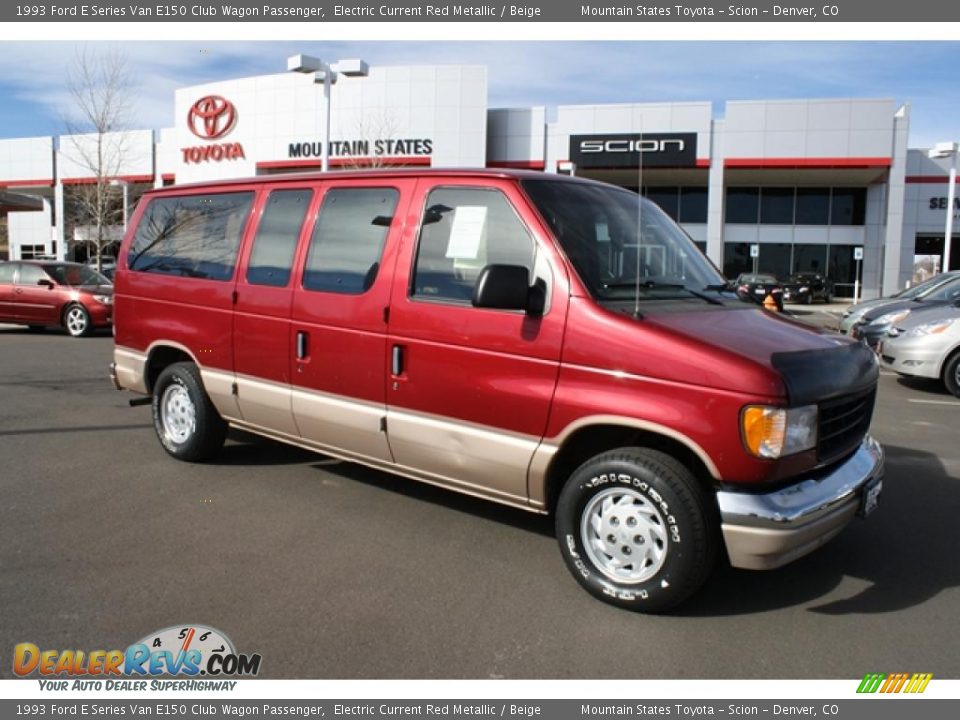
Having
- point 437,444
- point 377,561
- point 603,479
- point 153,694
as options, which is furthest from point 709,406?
point 153,694

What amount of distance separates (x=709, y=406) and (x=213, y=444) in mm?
4092

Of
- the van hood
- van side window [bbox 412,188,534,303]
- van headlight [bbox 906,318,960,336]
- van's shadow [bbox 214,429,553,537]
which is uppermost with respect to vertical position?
van side window [bbox 412,188,534,303]

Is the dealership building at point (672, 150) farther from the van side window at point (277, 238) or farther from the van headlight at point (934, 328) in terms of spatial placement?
the van side window at point (277, 238)

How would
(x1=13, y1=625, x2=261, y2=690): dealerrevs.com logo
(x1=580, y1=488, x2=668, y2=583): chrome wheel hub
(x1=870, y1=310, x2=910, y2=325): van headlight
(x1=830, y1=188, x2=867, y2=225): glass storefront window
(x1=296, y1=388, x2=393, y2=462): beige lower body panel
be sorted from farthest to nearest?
(x1=830, y1=188, x2=867, y2=225): glass storefront window, (x1=870, y1=310, x2=910, y2=325): van headlight, (x1=296, y1=388, x2=393, y2=462): beige lower body panel, (x1=580, y1=488, x2=668, y2=583): chrome wheel hub, (x1=13, y1=625, x2=261, y2=690): dealerrevs.com logo

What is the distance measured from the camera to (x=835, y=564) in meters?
4.31

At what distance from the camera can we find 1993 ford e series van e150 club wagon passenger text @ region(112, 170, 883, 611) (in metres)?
3.43

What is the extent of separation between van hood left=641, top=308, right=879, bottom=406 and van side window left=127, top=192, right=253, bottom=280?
327 centimetres

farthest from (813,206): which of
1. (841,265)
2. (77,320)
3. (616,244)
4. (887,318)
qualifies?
(616,244)

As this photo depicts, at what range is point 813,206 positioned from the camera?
3725 cm

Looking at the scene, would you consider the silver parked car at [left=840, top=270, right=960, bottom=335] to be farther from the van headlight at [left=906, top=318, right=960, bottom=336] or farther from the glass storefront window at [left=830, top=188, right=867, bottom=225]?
the glass storefront window at [left=830, top=188, right=867, bottom=225]

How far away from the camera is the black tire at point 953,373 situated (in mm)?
9977

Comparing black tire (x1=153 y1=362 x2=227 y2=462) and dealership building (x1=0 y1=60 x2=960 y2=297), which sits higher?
dealership building (x1=0 y1=60 x2=960 y2=297)

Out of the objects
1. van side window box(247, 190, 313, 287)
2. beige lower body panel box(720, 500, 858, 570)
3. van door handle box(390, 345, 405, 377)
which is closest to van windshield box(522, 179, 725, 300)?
van door handle box(390, 345, 405, 377)

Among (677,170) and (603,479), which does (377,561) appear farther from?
(677,170)
